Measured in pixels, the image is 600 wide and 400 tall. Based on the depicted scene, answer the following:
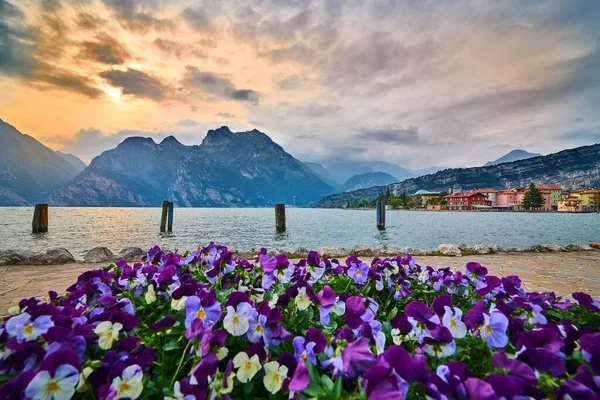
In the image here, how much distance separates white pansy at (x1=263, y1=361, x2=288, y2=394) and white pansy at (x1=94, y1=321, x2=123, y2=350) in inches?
23.4

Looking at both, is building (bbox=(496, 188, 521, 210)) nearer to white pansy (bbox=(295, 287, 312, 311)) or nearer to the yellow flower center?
white pansy (bbox=(295, 287, 312, 311))

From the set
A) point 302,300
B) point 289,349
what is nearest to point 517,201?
point 302,300

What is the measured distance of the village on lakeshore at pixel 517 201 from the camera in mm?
85438

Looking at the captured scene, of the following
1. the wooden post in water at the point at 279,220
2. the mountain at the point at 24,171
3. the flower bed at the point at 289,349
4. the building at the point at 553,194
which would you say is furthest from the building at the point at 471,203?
the mountain at the point at 24,171

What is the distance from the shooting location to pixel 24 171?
15175 cm

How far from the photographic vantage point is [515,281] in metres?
1.70

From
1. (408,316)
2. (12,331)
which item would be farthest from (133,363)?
(408,316)

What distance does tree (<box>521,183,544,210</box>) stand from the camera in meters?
88.2

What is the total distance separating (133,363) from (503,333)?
4.32 ft

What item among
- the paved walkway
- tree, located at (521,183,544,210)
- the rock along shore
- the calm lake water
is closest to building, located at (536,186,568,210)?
tree, located at (521,183,544,210)

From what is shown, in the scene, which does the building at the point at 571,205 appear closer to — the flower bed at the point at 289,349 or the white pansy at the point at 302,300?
the flower bed at the point at 289,349

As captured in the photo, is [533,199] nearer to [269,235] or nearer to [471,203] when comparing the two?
[471,203]

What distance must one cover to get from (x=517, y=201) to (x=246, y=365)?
12737 cm

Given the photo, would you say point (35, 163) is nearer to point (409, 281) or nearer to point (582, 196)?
point (409, 281)
